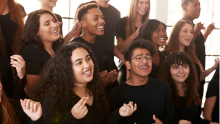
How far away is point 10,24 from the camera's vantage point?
158cm

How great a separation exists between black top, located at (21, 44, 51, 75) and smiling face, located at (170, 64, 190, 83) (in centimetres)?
94

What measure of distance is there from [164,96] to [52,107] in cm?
73

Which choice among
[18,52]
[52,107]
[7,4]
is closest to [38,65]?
[18,52]

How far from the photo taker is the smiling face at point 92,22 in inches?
67.3

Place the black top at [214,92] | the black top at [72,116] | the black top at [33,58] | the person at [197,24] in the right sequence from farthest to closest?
the person at [197,24] → the black top at [214,92] → the black top at [33,58] → the black top at [72,116]

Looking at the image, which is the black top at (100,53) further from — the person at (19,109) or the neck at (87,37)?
the person at (19,109)

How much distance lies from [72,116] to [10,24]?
883 mm

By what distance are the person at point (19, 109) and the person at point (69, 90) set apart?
2.7 inches

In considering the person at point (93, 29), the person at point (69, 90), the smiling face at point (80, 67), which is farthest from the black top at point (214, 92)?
the smiling face at point (80, 67)

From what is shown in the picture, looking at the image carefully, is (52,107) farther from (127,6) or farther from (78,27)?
(127,6)

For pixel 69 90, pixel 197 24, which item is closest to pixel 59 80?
pixel 69 90

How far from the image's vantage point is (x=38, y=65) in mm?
1424

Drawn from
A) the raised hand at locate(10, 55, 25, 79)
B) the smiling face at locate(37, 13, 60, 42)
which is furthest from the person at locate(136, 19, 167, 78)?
the raised hand at locate(10, 55, 25, 79)

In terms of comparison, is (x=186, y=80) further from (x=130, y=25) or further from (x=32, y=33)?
(x=32, y=33)
